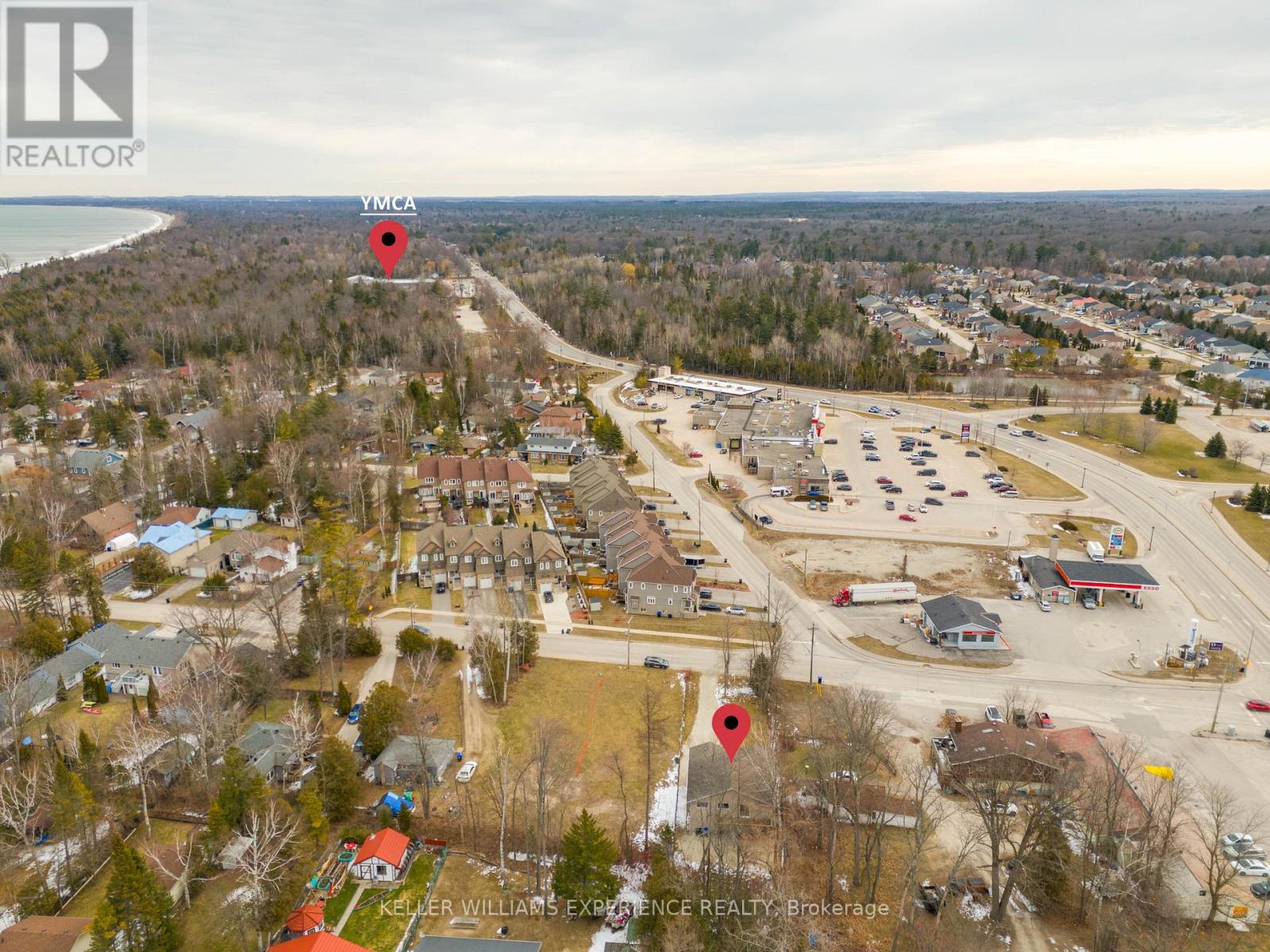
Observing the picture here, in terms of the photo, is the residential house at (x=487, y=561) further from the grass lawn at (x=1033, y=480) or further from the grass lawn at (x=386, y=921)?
the grass lawn at (x=1033, y=480)

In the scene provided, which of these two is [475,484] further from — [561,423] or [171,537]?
[171,537]

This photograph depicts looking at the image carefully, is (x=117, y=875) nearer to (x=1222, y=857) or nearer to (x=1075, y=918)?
(x=1075, y=918)

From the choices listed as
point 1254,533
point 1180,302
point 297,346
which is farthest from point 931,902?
point 1180,302

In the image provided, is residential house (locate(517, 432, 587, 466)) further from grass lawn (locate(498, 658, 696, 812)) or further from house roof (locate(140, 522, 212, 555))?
grass lawn (locate(498, 658, 696, 812))

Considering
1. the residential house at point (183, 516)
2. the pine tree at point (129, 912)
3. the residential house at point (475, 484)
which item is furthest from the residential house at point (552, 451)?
the pine tree at point (129, 912)

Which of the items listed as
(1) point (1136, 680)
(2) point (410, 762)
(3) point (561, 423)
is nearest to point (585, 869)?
(2) point (410, 762)
